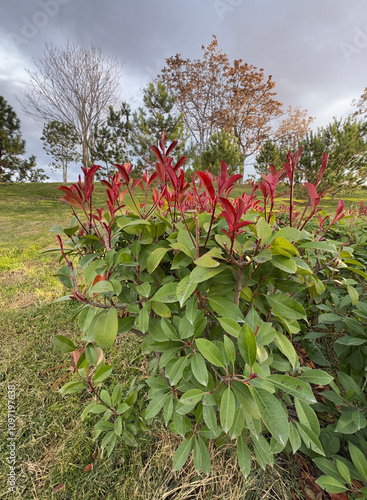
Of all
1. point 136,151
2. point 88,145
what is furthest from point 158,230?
point 88,145

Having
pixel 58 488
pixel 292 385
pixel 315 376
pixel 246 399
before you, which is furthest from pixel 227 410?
pixel 58 488

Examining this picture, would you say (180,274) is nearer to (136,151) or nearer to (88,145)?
(136,151)

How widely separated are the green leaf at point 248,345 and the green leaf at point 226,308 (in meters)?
0.06

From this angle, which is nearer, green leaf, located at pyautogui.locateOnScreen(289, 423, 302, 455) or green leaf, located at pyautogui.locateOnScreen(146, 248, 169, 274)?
green leaf, located at pyautogui.locateOnScreen(146, 248, 169, 274)

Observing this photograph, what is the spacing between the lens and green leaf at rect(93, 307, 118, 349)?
534 millimetres

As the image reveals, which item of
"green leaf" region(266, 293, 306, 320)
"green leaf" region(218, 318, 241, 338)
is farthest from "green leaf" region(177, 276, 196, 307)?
"green leaf" region(266, 293, 306, 320)

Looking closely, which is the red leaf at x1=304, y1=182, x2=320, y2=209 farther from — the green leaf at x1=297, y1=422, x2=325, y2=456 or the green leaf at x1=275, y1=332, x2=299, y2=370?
the green leaf at x1=297, y1=422, x2=325, y2=456

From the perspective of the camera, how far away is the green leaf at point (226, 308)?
21.6 inches

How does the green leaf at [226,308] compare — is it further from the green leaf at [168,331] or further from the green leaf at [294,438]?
the green leaf at [294,438]

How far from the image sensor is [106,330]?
543 millimetres

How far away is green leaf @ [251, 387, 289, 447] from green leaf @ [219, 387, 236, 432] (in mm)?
54

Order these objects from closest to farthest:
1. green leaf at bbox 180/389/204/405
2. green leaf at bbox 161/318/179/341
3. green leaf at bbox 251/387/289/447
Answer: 1. green leaf at bbox 251/387/289/447
2. green leaf at bbox 180/389/204/405
3. green leaf at bbox 161/318/179/341

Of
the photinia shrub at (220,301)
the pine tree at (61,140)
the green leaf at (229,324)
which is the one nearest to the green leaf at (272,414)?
the photinia shrub at (220,301)

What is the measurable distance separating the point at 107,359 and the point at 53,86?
15.6 meters
